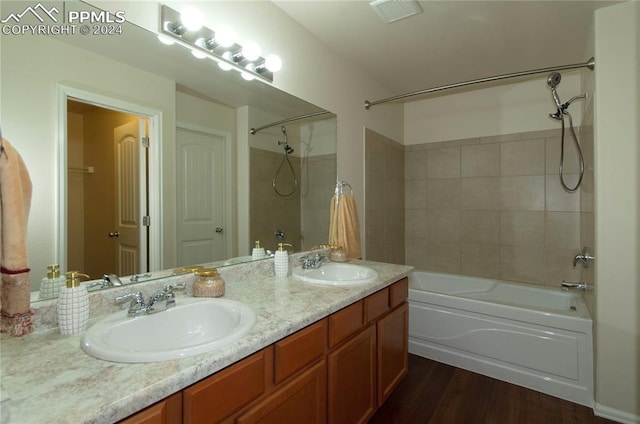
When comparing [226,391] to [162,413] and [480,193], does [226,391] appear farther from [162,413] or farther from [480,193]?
[480,193]

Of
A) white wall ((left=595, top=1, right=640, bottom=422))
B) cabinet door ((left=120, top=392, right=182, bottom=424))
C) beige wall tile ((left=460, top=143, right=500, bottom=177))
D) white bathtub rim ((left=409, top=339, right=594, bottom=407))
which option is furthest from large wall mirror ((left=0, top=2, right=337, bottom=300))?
beige wall tile ((left=460, top=143, right=500, bottom=177))

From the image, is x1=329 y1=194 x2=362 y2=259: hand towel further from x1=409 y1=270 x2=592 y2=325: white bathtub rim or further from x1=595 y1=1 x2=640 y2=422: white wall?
x1=595 y1=1 x2=640 y2=422: white wall

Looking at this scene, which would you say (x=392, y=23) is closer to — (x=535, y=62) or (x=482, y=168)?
(x=535, y=62)

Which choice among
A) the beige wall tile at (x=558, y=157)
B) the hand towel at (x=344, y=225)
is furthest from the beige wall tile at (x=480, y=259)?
the hand towel at (x=344, y=225)

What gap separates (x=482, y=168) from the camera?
10.4 ft

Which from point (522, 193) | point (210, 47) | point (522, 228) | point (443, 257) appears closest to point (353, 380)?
point (210, 47)

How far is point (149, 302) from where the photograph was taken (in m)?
1.10

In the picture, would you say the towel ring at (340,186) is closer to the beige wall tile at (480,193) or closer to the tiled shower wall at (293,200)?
the tiled shower wall at (293,200)

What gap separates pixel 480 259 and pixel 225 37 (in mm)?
3044

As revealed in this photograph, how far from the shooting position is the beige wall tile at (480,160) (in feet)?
10.2

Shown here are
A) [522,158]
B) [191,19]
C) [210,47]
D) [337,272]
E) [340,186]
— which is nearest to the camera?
[191,19]

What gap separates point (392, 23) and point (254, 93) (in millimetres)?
1047

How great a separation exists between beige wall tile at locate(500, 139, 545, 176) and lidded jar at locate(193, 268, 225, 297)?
295 centimetres

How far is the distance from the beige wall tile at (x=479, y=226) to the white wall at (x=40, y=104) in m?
3.23
